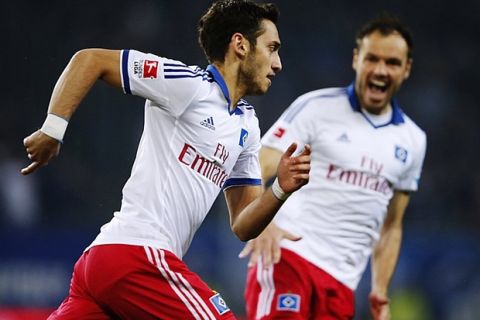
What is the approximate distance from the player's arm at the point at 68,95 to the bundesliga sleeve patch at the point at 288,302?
196cm

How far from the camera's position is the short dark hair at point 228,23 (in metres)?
4.47

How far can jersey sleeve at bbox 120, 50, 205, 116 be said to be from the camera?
159 inches

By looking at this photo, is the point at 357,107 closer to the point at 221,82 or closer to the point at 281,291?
the point at 281,291

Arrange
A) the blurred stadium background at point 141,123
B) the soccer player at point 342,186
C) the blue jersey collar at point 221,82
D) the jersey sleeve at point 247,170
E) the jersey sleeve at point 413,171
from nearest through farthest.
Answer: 1. the blue jersey collar at point 221,82
2. the jersey sleeve at point 247,170
3. the soccer player at point 342,186
4. the jersey sleeve at point 413,171
5. the blurred stadium background at point 141,123

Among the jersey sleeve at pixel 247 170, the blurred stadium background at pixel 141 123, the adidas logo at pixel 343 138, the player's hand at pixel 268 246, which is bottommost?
the blurred stadium background at pixel 141 123

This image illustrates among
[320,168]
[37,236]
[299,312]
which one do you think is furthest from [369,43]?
[37,236]

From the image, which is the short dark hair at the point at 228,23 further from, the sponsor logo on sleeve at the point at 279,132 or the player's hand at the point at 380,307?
the player's hand at the point at 380,307

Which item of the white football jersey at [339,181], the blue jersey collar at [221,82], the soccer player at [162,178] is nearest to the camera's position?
the soccer player at [162,178]

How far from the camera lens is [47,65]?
13.0 metres

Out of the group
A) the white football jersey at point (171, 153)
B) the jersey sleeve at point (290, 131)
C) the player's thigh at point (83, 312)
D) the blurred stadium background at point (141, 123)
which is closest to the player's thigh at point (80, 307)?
the player's thigh at point (83, 312)

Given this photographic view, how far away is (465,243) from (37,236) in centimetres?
437

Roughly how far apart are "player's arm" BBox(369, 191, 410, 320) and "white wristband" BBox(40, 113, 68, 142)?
2.77 meters

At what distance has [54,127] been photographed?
3.87 meters

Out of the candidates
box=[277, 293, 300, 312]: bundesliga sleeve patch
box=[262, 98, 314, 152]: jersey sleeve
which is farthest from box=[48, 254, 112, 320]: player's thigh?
box=[262, 98, 314, 152]: jersey sleeve
